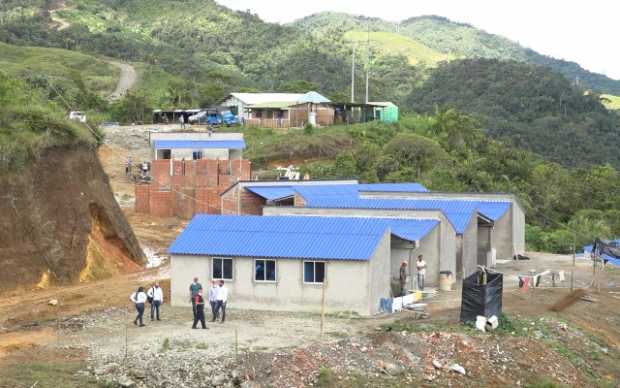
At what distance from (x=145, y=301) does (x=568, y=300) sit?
44.6ft

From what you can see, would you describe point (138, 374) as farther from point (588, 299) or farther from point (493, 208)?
point (493, 208)

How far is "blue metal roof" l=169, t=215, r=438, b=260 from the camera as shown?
86.2 ft

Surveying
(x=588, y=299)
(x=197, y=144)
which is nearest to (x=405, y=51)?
(x=197, y=144)

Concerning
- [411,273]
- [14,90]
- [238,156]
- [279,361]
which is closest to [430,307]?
[411,273]

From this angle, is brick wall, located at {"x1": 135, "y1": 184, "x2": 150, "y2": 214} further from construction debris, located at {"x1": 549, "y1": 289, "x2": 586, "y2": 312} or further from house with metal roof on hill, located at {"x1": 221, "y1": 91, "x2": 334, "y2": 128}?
house with metal roof on hill, located at {"x1": 221, "y1": 91, "x2": 334, "y2": 128}

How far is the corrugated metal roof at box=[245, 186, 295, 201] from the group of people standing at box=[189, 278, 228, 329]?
47.8 ft

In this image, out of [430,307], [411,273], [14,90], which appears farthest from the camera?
[14,90]

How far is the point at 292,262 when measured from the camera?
2625 centimetres

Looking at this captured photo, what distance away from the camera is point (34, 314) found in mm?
26094

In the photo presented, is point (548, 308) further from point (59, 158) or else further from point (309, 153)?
point (309, 153)

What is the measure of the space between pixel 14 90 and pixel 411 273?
1933 centimetres

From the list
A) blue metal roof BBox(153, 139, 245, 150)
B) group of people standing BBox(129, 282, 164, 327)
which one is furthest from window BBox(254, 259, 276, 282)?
blue metal roof BBox(153, 139, 245, 150)

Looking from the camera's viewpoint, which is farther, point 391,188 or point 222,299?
point 391,188

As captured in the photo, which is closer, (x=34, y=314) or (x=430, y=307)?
(x=34, y=314)
